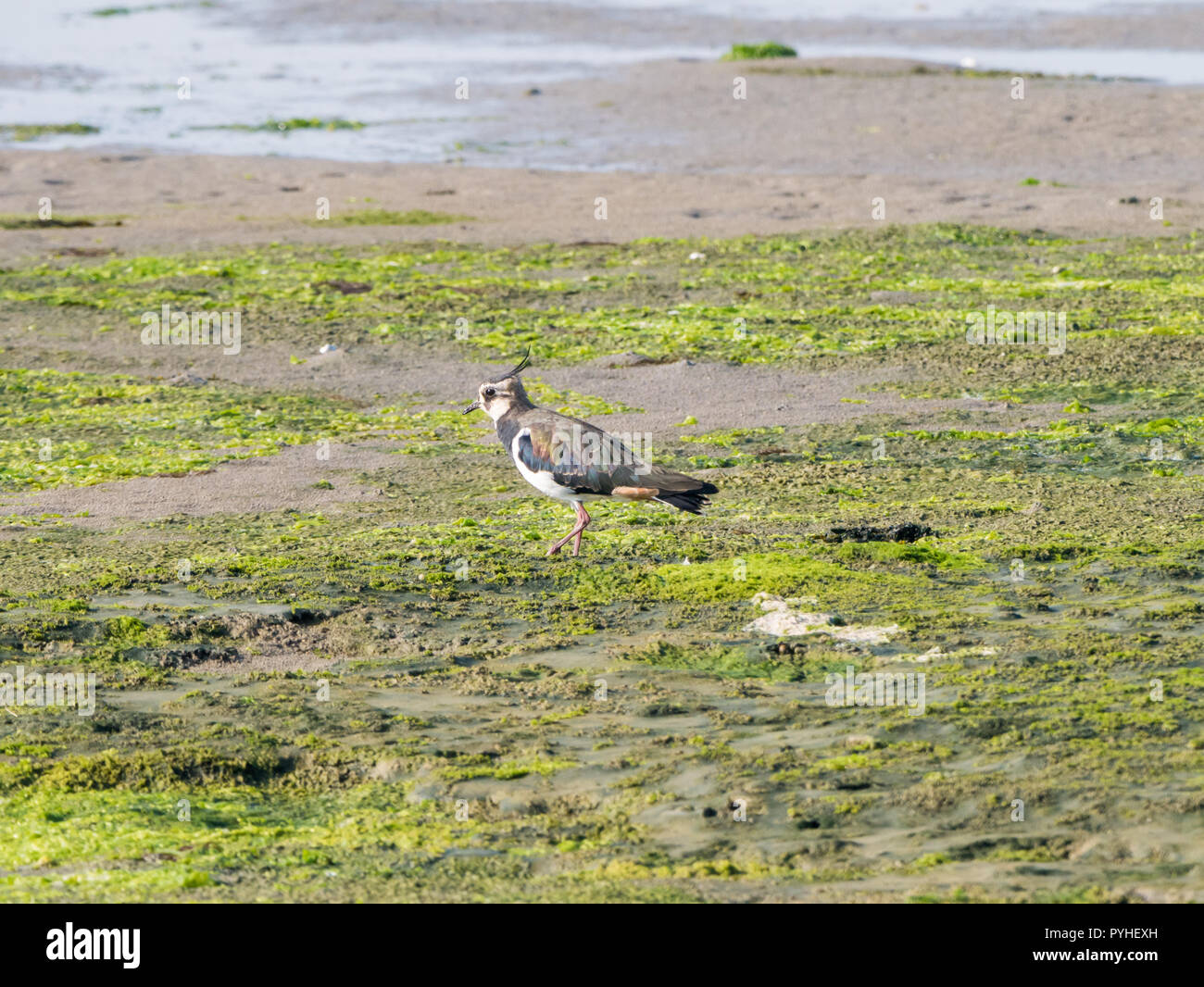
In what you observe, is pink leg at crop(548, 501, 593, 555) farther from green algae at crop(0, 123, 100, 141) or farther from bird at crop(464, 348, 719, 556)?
green algae at crop(0, 123, 100, 141)

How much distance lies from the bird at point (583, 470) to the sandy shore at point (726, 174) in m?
8.23

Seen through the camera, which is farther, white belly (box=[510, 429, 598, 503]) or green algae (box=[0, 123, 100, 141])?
green algae (box=[0, 123, 100, 141])

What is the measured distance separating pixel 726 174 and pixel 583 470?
39.7ft

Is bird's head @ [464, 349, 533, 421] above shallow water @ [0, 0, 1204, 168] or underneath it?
underneath

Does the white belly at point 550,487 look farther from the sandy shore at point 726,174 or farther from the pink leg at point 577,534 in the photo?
the sandy shore at point 726,174

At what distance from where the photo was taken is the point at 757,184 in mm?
18000

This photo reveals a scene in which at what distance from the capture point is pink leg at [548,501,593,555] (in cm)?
738

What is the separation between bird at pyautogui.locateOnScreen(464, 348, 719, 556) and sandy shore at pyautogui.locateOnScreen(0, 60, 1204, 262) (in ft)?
27.0

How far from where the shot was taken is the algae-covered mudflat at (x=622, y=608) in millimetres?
4582

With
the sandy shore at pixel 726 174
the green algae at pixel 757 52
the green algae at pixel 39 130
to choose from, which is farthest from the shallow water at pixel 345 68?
the green algae at pixel 757 52

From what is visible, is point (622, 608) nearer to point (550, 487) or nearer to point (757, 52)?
point (550, 487)

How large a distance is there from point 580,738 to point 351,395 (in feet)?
19.4

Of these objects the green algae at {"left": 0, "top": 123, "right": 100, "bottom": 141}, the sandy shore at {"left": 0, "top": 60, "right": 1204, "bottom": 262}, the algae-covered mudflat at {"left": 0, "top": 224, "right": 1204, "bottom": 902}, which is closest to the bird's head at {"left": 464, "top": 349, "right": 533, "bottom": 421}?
the algae-covered mudflat at {"left": 0, "top": 224, "right": 1204, "bottom": 902}
